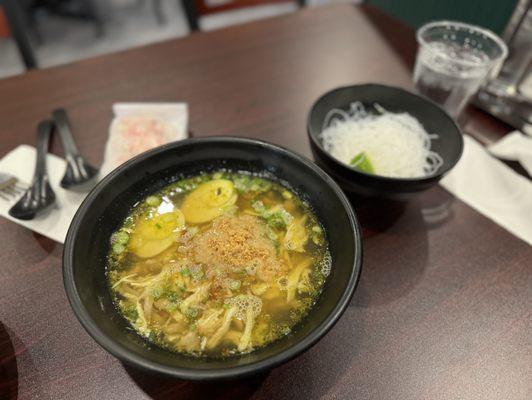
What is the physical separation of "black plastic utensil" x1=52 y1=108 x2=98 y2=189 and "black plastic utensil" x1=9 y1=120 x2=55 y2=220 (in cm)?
7

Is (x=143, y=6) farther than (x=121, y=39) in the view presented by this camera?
Yes

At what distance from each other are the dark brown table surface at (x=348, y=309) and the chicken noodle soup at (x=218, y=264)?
6.7 inches

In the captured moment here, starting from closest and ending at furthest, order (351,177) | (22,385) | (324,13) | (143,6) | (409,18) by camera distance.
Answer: (22,385)
(351,177)
(324,13)
(409,18)
(143,6)

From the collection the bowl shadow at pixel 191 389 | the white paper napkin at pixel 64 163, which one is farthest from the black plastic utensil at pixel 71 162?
the bowl shadow at pixel 191 389

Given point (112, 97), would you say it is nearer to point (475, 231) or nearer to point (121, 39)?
point (475, 231)

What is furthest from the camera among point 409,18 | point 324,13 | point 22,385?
point 409,18

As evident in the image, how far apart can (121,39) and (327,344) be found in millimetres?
5127

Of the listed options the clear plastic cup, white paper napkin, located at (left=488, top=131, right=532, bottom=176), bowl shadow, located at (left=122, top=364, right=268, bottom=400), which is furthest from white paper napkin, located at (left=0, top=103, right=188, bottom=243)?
white paper napkin, located at (left=488, top=131, right=532, bottom=176)

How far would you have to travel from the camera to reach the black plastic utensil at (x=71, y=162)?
5.26ft

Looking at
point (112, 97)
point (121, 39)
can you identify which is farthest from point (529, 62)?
point (121, 39)

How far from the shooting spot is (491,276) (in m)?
1.45

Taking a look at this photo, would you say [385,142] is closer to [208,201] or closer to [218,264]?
[208,201]

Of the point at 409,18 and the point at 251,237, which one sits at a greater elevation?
the point at 251,237

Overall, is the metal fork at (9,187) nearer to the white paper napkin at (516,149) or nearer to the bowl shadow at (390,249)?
the bowl shadow at (390,249)
